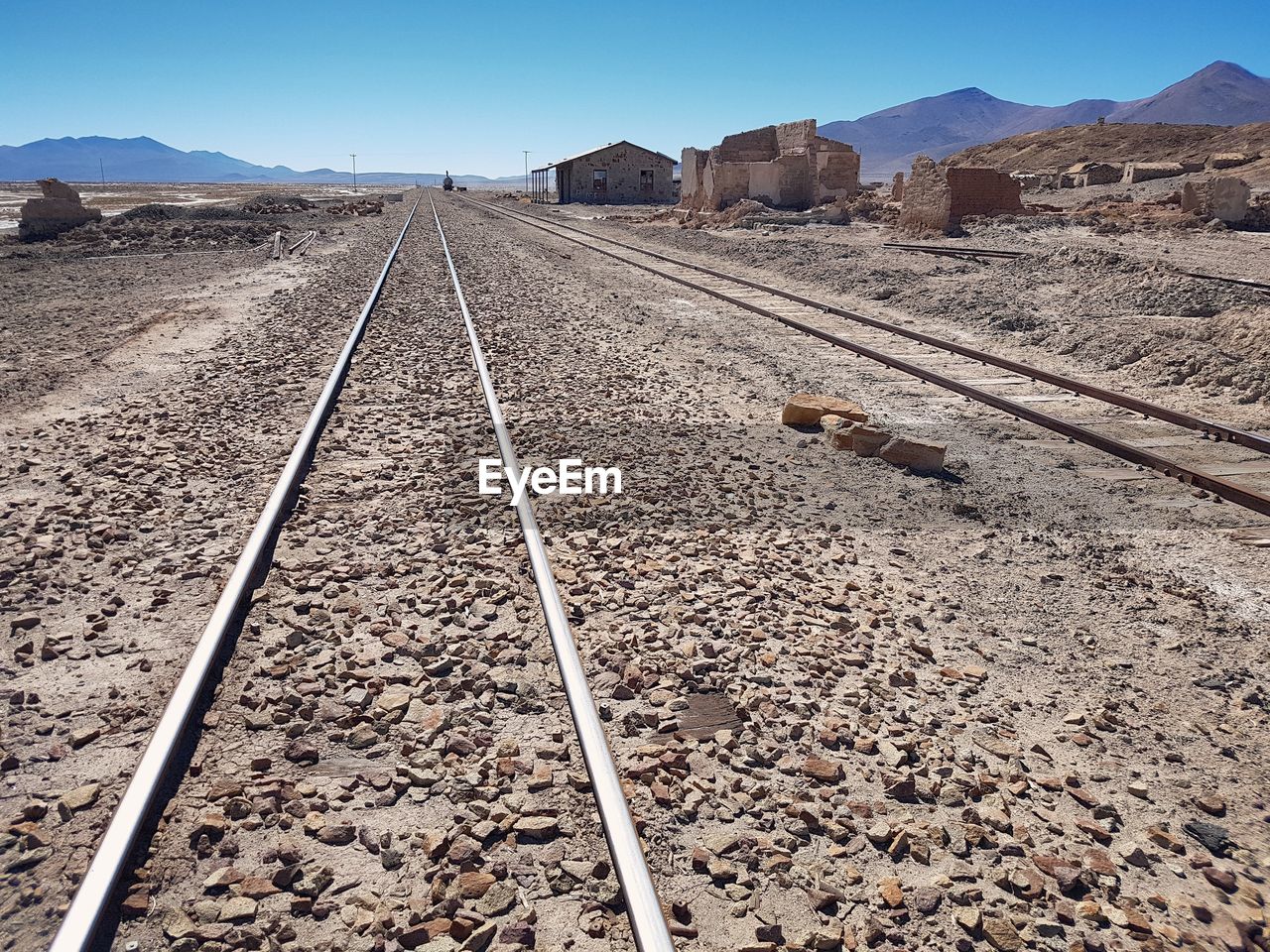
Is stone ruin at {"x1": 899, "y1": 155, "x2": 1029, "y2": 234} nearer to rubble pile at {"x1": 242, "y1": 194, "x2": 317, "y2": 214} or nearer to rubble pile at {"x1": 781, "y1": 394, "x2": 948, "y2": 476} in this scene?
rubble pile at {"x1": 781, "y1": 394, "x2": 948, "y2": 476}

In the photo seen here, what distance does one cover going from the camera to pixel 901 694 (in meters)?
3.58

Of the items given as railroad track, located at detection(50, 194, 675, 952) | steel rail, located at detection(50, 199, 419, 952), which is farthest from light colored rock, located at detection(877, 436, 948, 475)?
steel rail, located at detection(50, 199, 419, 952)

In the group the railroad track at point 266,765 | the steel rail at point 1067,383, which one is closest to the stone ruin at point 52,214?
the steel rail at point 1067,383

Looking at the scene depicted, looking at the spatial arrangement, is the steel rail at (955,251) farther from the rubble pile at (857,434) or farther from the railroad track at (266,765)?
the railroad track at (266,765)

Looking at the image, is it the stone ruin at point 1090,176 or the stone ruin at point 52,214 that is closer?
the stone ruin at point 52,214

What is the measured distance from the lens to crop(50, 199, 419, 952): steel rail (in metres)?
2.31

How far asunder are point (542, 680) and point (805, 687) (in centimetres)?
114

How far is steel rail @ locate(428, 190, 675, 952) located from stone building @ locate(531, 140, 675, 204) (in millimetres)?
62362

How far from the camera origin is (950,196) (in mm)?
24469

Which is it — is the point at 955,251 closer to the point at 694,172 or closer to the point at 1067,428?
the point at 1067,428

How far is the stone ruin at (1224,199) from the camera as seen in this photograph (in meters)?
Result: 25.0

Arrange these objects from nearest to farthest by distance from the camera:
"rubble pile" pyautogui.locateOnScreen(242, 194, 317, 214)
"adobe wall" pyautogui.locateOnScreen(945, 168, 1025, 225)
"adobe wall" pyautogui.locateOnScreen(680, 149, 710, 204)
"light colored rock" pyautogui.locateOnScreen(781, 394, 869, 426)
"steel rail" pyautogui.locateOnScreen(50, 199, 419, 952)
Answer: "steel rail" pyautogui.locateOnScreen(50, 199, 419, 952) → "light colored rock" pyautogui.locateOnScreen(781, 394, 869, 426) → "adobe wall" pyautogui.locateOnScreen(945, 168, 1025, 225) → "adobe wall" pyautogui.locateOnScreen(680, 149, 710, 204) → "rubble pile" pyautogui.locateOnScreen(242, 194, 317, 214)

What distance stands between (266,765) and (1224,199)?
101 feet

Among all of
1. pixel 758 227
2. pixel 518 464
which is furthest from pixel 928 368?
pixel 758 227
